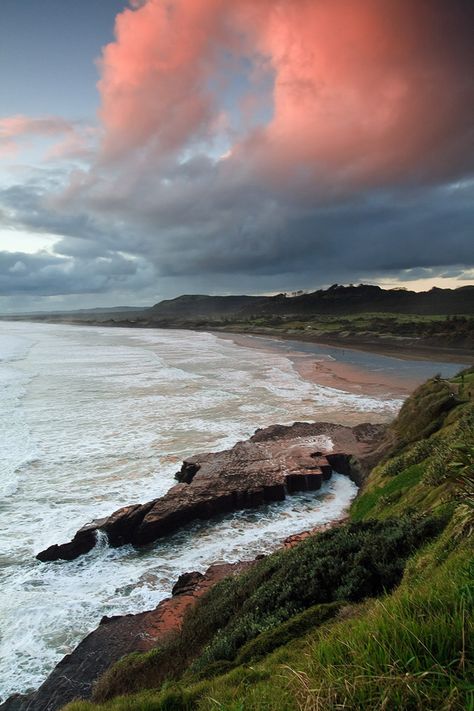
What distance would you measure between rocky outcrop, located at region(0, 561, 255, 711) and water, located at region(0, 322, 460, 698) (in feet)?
1.81

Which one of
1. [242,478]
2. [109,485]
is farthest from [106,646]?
[109,485]

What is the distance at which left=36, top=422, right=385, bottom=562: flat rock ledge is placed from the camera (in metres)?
11.6

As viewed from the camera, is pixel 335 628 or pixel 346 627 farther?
pixel 335 628

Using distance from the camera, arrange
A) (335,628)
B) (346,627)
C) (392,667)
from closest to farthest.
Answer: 1. (392,667)
2. (346,627)
3. (335,628)

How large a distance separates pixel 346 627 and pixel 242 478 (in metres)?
11.1

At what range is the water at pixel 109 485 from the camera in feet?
29.4

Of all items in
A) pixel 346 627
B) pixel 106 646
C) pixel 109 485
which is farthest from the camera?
pixel 109 485

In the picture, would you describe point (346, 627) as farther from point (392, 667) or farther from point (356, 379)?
point (356, 379)

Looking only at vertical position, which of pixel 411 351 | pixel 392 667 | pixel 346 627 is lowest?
pixel 411 351

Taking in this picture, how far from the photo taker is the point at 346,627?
349 cm

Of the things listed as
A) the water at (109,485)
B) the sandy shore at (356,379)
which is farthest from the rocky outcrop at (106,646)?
the sandy shore at (356,379)

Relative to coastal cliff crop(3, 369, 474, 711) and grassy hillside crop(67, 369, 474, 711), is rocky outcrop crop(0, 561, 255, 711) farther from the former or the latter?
grassy hillside crop(67, 369, 474, 711)

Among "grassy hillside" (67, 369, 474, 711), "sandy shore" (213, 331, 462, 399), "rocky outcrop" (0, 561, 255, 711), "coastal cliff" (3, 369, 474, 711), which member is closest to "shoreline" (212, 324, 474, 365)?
"sandy shore" (213, 331, 462, 399)

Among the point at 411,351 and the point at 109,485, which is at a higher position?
the point at 411,351
